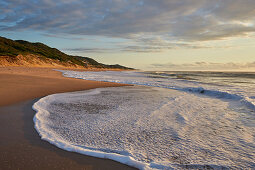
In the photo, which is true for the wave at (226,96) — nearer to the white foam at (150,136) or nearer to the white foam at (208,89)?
the white foam at (208,89)

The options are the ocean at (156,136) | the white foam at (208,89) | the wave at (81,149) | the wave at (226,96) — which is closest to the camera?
the wave at (81,149)

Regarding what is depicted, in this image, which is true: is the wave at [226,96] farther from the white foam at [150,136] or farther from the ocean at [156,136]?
the white foam at [150,136]

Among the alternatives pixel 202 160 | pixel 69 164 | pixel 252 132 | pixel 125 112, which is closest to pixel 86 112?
pixel 125 112

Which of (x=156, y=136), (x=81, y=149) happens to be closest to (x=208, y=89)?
(x=156, y=136)

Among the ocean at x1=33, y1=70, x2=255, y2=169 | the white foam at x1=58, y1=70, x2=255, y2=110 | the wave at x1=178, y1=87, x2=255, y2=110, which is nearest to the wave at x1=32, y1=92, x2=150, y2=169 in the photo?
the ocean at x1=33, y1=70, x2=255, y2=169

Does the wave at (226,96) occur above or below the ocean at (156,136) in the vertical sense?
above

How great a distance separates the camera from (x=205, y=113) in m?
6.21

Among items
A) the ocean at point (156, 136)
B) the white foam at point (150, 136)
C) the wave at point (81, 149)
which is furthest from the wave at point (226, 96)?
the wave at point (81, 149)

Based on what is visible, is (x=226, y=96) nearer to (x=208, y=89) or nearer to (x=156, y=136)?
(x=208, y=89)

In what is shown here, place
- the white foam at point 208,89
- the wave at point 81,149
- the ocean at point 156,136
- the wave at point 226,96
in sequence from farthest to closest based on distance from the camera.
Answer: the white foam at point 208,89, the wave at point 226,96, the ocean at point 156,136, the wave at point 81,149

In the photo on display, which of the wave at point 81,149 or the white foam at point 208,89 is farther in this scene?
the white foam at point 208,89

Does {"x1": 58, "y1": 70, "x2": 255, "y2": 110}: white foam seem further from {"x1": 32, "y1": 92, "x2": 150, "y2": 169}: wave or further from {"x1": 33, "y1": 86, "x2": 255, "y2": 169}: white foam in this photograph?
{"x1": 32, "y1": 92, "x2": 150, "y2": 169}: wave

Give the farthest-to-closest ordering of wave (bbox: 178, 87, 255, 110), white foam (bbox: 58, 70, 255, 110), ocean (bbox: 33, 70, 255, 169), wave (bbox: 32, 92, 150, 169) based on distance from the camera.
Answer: white foam (bbox: 58, 70, 255, 110)
wave (bbox: 178, 87, 255, 110)
ocean (bbox: 33, 70, 255, 169)
wave (bbox: 32, 92, 150, 169)

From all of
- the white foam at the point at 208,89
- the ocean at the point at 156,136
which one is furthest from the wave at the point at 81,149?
the white foam at the point at 208,89
